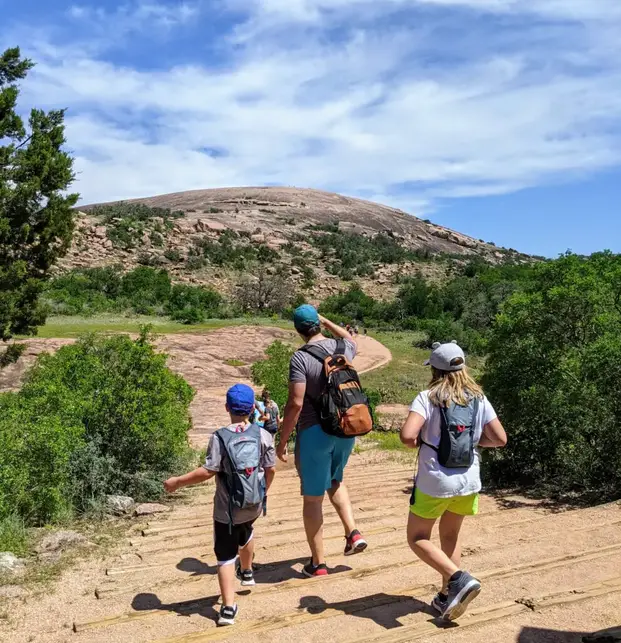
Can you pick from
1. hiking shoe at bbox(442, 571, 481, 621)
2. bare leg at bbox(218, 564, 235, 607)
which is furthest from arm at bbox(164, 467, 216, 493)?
hiking shoe at bbox(442, 571, 481, 621)

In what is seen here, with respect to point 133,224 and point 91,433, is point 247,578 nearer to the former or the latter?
Answer: point 91,433

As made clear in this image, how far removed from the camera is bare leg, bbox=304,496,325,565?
4234 mm

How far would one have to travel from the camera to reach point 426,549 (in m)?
3.50

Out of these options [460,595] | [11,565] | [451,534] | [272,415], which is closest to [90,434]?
[11,565]

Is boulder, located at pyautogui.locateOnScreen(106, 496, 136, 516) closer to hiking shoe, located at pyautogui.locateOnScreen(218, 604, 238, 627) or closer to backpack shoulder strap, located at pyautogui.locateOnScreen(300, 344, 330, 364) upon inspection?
hiking shoe, located at pyautogui.locateOnScreen(218, 604, 238, 627)

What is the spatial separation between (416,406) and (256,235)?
214ft

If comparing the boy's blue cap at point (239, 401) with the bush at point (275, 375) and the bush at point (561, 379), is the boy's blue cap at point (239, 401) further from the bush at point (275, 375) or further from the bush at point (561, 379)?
the bush at point (275, 375)

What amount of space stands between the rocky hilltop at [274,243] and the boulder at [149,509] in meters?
46.3

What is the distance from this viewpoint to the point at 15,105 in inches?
643

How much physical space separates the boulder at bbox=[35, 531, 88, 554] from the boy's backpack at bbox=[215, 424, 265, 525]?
256cm

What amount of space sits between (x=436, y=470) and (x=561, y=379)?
5.14m

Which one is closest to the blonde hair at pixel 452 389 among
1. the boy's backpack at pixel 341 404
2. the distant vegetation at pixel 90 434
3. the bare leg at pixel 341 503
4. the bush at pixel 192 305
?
the boy's backpack at pixel 341 404

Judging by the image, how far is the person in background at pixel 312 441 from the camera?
4.14 metres

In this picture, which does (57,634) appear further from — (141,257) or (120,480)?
(141,257)
